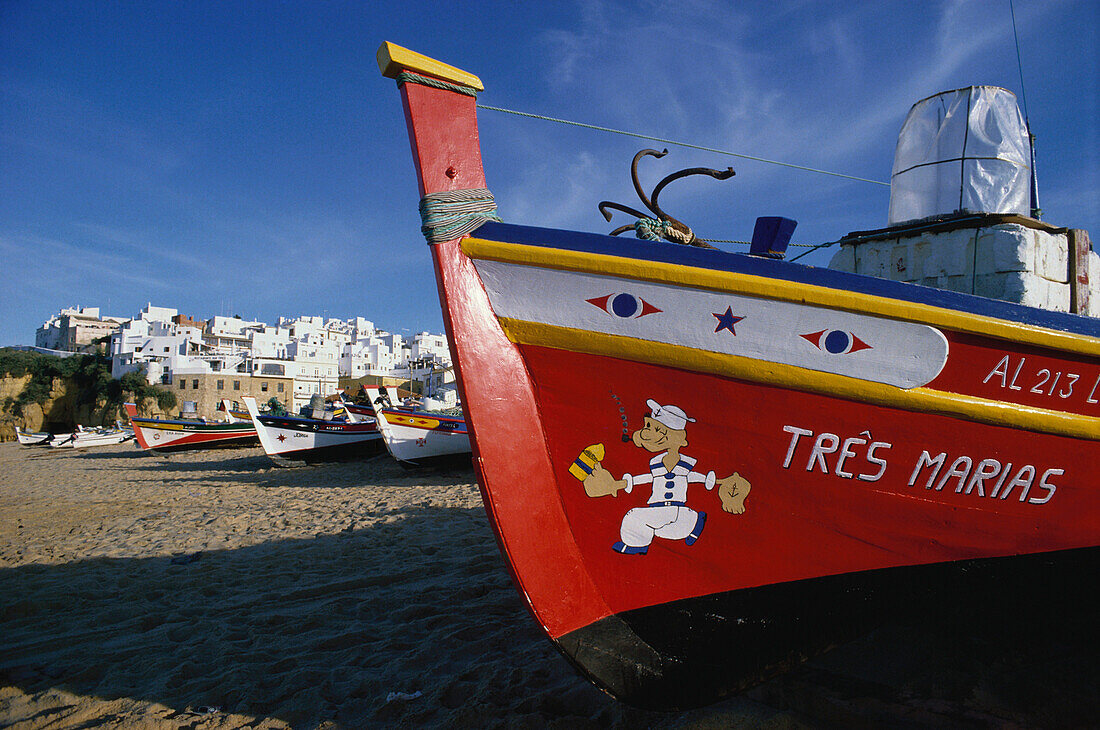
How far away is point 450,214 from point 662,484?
138 centimetres

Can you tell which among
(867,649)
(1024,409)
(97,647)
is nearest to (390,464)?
(97,647)

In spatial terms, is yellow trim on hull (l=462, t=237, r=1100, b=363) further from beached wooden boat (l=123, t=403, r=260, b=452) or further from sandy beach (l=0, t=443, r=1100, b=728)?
beached wooden boat (l=123, t=403, r=260, b=452)

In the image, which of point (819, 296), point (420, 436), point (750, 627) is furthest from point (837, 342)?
point (420, 436)

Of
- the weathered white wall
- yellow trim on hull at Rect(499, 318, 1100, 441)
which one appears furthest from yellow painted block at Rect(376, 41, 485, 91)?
the weathered white wall

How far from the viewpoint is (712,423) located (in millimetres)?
2143

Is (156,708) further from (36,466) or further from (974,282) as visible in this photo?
(36,466)

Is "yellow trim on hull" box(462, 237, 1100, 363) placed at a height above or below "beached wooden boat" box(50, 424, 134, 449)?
above

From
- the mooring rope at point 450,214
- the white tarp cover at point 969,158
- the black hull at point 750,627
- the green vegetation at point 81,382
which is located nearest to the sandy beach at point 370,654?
the black hull at point 750,627

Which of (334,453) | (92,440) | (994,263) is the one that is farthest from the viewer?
(92,440)

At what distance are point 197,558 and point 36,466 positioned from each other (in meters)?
19.0

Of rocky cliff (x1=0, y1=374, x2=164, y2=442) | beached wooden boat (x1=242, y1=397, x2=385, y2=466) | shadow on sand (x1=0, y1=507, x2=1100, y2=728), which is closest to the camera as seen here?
shadow on sand (x1=0, y1=507, x2=1100, y2=728)

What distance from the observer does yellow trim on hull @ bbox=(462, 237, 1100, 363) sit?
2051mm

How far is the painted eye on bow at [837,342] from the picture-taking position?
81.9 inches

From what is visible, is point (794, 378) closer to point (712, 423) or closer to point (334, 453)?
point (712, 423)
